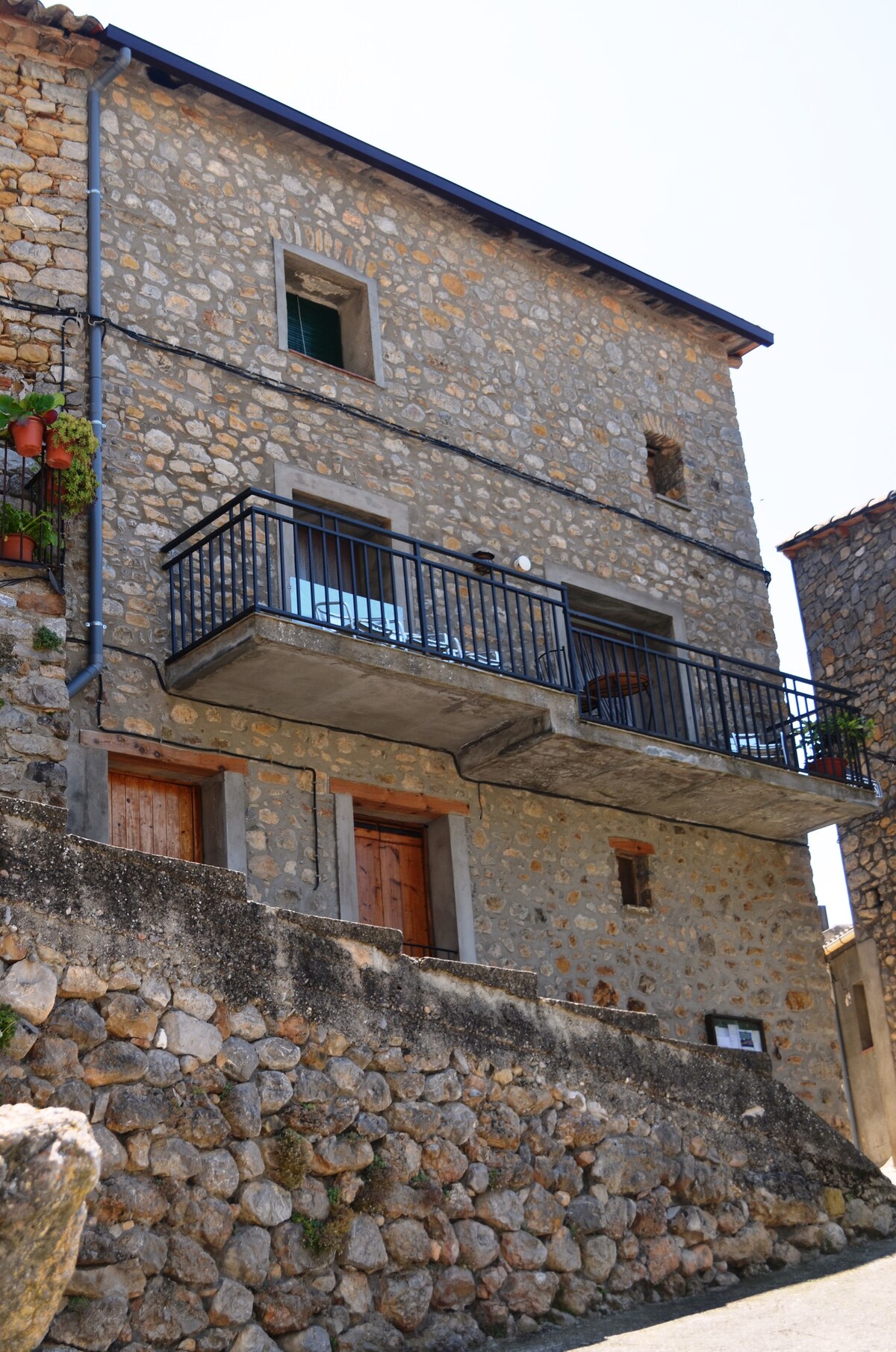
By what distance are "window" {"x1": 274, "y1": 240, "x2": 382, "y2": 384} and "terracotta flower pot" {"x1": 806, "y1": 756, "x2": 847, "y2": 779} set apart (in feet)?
16.4

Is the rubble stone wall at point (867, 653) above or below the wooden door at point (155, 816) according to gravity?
above

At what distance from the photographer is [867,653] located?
56.3ft

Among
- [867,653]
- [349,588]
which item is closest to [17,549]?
[349,588]

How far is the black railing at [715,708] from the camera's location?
12.9m

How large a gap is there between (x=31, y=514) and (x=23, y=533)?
0.90 ft

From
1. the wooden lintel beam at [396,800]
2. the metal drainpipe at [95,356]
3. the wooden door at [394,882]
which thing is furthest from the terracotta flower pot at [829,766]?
the metal drainpipe at [95,356]

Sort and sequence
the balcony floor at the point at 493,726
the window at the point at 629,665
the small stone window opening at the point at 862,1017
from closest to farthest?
the balcony floor at the point at 493,726, the window at the point at 629,665, the small stone window opening at the point at 862,1017

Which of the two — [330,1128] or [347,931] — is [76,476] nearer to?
[347,931]

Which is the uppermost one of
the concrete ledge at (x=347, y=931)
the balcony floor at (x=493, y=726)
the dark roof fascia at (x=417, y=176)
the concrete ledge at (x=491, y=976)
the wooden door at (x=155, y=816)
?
the dark roof fascia at (x=417, y=176)

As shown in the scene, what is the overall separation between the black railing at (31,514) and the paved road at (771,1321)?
208 inches

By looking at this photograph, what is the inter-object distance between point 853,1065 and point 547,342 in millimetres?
8736

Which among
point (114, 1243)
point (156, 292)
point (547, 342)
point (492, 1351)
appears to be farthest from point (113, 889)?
point (547, 342)

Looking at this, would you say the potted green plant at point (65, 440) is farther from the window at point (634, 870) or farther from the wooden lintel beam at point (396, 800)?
the window at point (634, 870)

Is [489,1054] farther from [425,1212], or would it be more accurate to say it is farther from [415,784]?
[415,784]
